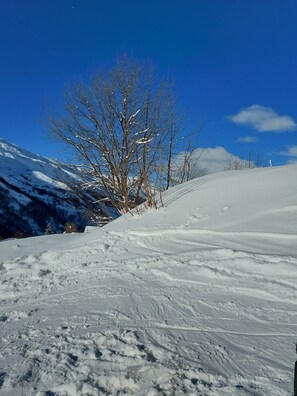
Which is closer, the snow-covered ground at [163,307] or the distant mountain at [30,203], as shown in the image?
the snow-covered ground at [163,307]

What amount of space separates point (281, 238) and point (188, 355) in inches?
91.0

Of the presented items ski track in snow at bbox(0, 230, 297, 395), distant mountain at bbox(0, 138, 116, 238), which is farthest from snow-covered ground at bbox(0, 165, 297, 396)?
distant mountain at bbox(0, 138, 116, 238)

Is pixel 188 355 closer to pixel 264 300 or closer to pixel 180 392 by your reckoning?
pixel 180 392

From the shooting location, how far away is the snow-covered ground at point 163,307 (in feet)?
5.93

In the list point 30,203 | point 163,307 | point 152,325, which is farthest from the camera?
point 30,203

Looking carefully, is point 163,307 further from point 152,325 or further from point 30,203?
point 30,203

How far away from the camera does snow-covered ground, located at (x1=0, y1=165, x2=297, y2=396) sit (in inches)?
71.1

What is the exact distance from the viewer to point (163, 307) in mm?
2746

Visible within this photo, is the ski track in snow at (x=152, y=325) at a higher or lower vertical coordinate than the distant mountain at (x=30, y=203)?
lower

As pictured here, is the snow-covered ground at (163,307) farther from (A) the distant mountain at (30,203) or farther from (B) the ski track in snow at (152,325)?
(A) the distant mountain at (30,203)

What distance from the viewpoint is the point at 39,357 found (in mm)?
2070

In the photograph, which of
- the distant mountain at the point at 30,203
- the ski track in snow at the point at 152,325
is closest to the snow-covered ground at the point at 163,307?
the ski track in snow at the point at 152,325

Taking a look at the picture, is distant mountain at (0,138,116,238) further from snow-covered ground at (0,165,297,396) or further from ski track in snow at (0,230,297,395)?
ski track in snow at (0,230,297,395)

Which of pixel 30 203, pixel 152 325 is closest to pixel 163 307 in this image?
pixel 152 325
